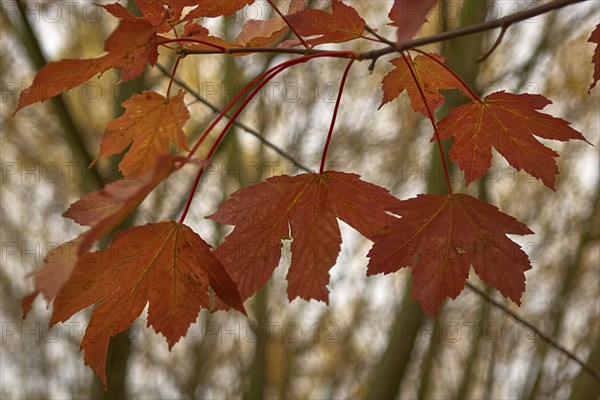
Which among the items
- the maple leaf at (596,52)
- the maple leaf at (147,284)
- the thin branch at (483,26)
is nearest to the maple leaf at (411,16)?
the thin branch at (483,26)

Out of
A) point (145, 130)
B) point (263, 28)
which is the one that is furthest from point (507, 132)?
point (145, 130)

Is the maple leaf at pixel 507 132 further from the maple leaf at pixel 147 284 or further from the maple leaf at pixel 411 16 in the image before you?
the maple leaf at pixel 147 284

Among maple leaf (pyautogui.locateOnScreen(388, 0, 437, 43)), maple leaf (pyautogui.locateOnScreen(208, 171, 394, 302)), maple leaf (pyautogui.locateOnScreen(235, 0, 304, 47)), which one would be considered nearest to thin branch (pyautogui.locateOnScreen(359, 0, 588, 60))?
maple leaf (pyautogui.locateOnScreen(388, 0, 437, 43))

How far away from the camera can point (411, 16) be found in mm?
694

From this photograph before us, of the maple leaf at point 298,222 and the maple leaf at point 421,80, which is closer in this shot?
the maple leaf at point 298,222

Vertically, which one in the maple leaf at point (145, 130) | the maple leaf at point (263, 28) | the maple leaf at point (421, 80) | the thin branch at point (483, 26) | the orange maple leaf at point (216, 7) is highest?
the maple leaf at point (263, 28)

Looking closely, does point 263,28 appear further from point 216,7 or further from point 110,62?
point 110,62

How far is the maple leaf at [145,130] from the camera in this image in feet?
3.41

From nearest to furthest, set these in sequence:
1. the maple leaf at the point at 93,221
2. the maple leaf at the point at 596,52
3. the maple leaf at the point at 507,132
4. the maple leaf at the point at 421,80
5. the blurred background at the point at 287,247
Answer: the maple leaf at the point at 93,221, the maple leaf at the point at 596,52, the maple leaf at the point at 507,132, the maple leaf at the point at 421,80, the blurred background at the point at 287,247

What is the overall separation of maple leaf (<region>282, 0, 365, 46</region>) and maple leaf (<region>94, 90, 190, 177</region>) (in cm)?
28

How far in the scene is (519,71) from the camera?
9.38 feet

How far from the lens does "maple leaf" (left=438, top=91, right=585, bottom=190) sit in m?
0.98

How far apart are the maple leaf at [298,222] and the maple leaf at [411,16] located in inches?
12.5

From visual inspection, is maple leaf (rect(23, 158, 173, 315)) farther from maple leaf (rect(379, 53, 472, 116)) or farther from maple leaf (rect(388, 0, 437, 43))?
maple leaf (rect(379, 53, 472, 116))
